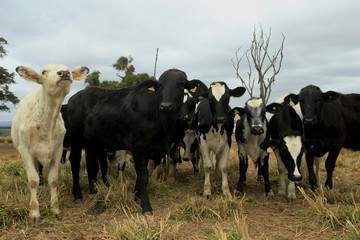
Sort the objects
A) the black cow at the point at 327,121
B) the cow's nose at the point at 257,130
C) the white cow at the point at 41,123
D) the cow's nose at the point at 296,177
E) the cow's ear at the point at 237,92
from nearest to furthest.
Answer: the white cow at the point at 41,123 < the cow's nose at the point at 296,177 < the cow's nose at the point at 257,130 < the black cow at the point at 327,121 < the cow's ear at the point at 237,92

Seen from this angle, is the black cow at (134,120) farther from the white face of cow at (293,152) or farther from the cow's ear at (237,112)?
the white face of cow at (293,152)

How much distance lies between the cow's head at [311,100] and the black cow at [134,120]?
6.32 ft

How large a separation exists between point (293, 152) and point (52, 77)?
13.1 ft

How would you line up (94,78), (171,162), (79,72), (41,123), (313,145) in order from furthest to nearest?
(94,78), (171,162), (313,145), (79,72), (41,123)

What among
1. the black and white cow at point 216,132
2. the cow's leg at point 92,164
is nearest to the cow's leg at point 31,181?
the cow's leg at point 92,164

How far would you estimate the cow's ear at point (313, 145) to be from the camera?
4991 mm

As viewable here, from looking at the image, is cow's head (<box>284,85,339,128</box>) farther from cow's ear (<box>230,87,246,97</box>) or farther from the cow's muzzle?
the cow's muzzle

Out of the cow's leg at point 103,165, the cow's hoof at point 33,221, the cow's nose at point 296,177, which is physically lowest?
the cow's hoof at point 33,221

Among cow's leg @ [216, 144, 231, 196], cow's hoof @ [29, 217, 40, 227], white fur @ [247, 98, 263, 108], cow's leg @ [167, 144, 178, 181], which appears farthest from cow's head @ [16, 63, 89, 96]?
cow's leg @ [167, 144, 178, 181]

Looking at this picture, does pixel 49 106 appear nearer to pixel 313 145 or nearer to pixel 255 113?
pixel 255 113

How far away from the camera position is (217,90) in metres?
5.31

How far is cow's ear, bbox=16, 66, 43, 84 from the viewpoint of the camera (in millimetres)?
3842

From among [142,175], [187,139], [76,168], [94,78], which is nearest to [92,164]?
[76,168]

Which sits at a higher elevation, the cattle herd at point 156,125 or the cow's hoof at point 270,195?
the cattle herd at point 156,125
